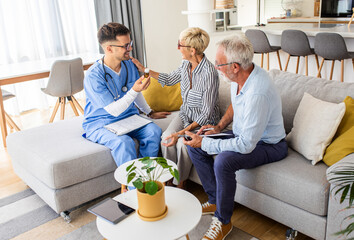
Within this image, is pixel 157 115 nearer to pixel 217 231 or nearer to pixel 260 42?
pixel 217 231

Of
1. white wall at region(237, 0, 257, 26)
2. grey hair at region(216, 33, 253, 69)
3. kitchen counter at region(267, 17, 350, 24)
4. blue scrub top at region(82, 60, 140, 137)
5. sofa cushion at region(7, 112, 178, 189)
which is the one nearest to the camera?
grey hair at region(216, 33, 253, 69)

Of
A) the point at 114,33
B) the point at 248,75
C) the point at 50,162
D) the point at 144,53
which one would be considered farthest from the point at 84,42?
the point at 248,75

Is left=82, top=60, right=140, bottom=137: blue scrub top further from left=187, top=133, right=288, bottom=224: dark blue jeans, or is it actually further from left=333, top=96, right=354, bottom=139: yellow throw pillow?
left=333, top=96, right=354, bottom=139: yellow throw pillow

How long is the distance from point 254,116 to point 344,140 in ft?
1.61

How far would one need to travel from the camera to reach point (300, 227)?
6.02ft

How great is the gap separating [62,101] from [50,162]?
1.99m

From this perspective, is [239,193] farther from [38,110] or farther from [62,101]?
[38,110]

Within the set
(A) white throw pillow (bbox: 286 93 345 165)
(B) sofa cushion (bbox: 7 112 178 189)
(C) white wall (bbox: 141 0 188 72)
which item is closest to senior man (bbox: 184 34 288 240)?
(A) white throw pillow (bbox: 286 93 345 165)

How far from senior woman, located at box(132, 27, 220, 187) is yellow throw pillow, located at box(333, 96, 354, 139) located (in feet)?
2.49

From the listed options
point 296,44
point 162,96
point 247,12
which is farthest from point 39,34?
point 247,12

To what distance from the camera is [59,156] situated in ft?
7.22

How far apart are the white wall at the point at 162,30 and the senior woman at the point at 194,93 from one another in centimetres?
320

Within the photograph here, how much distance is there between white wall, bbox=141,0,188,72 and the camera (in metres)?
5.43

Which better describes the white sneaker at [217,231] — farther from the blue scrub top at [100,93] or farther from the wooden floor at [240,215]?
the blue scrub top at [100,93]
